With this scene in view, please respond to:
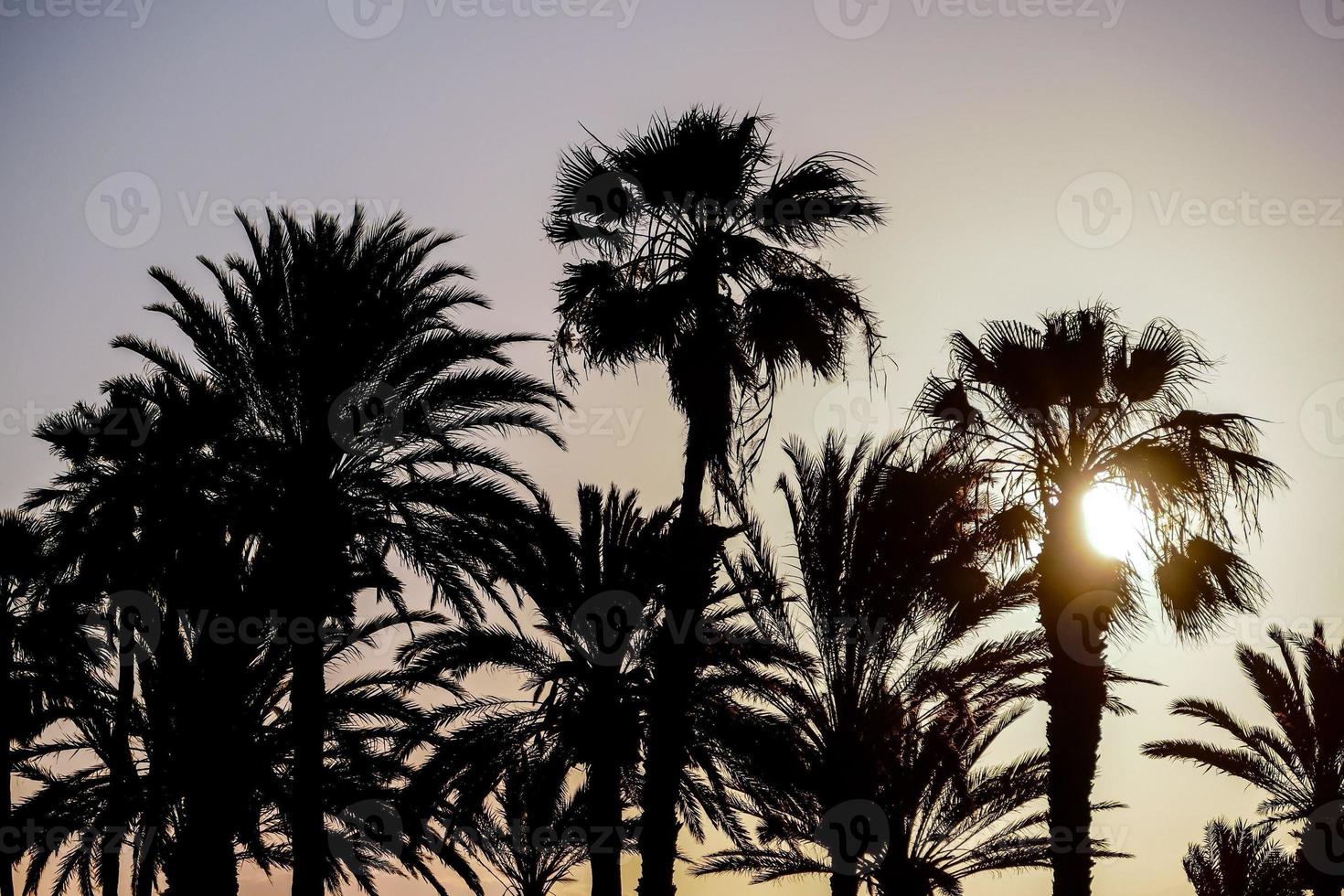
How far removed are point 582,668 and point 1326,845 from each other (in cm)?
1467

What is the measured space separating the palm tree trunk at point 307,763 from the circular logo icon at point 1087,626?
33.1ft

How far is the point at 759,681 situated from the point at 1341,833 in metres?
13.2

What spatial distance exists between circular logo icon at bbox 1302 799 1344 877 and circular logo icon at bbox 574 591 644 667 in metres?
13.7

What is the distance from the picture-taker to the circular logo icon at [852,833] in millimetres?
19109

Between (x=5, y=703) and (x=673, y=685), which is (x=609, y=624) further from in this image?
(x=5, y=703)

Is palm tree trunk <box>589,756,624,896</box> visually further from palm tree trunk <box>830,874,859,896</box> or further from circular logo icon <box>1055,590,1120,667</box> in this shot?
circular logo icon <box>1055,590,1120,667</box>

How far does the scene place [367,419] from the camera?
17.4m

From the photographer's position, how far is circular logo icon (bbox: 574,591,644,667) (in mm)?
21594

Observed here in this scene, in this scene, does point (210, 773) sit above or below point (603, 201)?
below

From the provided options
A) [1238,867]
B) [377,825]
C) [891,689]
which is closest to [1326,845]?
[1238,867]

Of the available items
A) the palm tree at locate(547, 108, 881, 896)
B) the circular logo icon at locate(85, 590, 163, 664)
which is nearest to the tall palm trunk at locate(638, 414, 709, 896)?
the palm tree at locate(547, 108, 881, 896)

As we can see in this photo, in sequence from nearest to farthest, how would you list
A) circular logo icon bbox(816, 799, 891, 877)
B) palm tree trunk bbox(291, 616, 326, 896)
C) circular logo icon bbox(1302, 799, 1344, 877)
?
palm tree trunk bbox(291, 616, 326, 896), circular logo icon bbox(816, 799, 891, 877), circular logo icon bbox(1302, 799, 1344, 877)

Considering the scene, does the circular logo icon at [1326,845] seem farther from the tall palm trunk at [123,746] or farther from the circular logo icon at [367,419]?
the tall palm trunk at [123,746]

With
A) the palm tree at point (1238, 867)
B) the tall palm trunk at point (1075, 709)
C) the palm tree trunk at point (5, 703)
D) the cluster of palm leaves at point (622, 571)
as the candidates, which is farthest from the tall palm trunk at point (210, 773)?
the palm tree at point (1238, 867)
